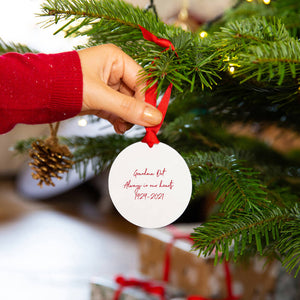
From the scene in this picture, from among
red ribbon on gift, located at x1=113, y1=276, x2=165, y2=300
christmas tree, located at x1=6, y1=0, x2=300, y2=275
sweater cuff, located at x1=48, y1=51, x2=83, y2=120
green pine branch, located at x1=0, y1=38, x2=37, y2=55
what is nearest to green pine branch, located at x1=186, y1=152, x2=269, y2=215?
christmas tree, located at x1=6, y1=0, x2=300, y2=275

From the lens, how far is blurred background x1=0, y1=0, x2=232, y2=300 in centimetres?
122

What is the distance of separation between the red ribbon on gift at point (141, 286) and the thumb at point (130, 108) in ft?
1.71

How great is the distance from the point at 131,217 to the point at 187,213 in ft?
5.13

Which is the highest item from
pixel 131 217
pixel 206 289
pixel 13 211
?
pixel 131 217

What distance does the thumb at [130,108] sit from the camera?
387mm

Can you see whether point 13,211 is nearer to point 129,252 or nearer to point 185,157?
point 129,252

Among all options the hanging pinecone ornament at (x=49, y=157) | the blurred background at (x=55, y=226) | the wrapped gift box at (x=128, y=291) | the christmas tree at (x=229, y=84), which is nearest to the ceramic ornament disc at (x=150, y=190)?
the christmas tree at (x=229, y=84)

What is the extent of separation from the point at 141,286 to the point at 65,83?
59cm

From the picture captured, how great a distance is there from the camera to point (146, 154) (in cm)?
39

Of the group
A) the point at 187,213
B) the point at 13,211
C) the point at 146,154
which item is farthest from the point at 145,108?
the point at 13,211

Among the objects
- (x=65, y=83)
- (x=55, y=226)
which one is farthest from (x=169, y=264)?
(x=55, y=226)

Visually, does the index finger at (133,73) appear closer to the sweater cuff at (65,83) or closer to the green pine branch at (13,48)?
the sweater cuff at (65,83)

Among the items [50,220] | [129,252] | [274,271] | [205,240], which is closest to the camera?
[205,240]

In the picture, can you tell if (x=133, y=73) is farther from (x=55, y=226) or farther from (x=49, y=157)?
Result: (x=55, y=226)
